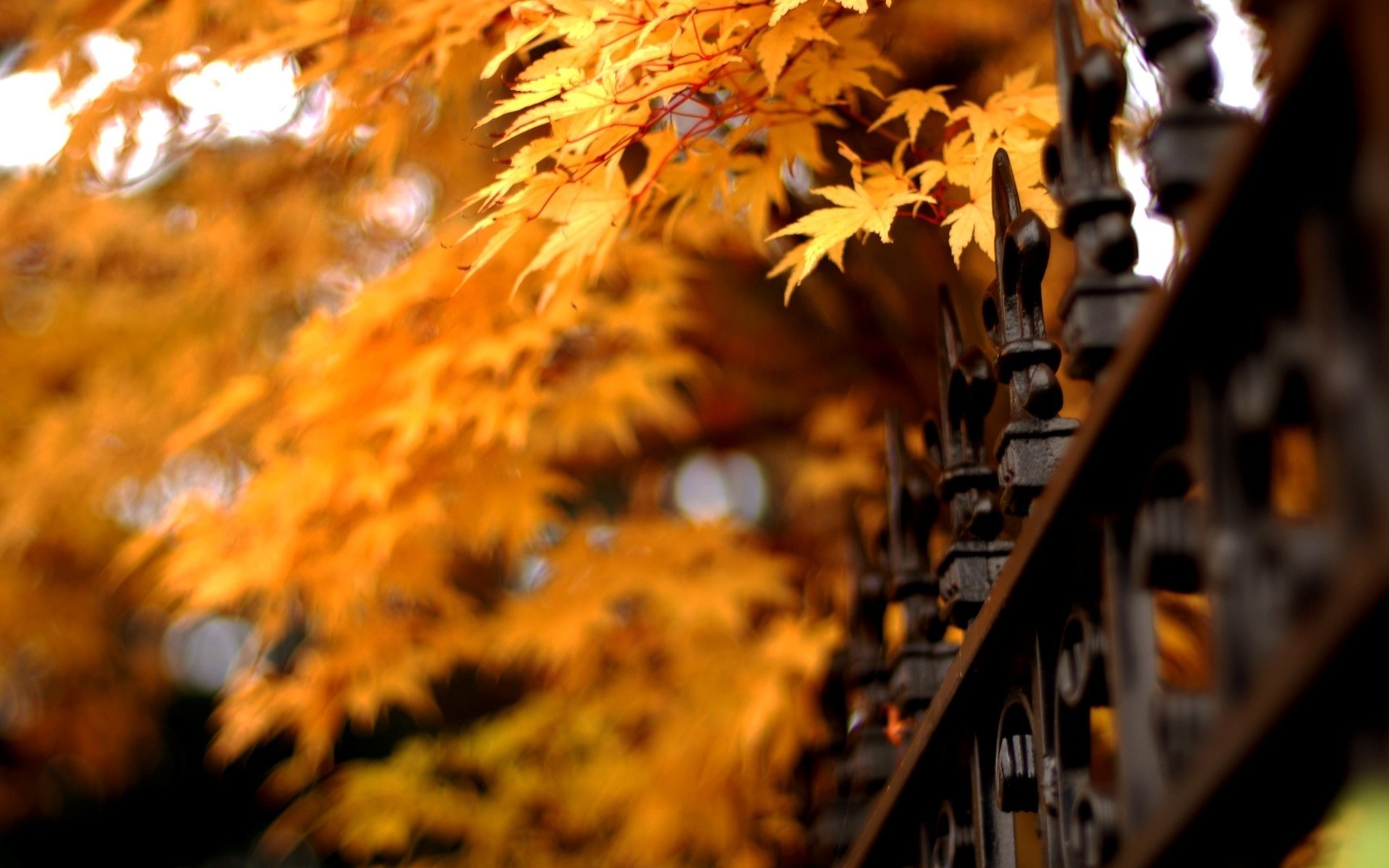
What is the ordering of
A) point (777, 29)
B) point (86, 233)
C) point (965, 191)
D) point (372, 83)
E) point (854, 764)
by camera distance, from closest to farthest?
point (777, 29) → point (854, 764) → point (372, 83) → point (965, 191) → point (86, 233)

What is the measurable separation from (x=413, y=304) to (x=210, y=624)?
6155 mm

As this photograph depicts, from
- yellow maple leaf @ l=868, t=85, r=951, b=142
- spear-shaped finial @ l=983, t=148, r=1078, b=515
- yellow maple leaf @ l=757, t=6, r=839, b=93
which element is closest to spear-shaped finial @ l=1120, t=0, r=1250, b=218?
spear-shaped finial @ l=983, t=148, r=1078, b=515

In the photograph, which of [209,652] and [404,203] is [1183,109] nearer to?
[404,203]

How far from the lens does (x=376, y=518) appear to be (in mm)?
2463

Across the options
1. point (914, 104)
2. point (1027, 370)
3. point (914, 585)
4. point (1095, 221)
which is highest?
point (914, 104)

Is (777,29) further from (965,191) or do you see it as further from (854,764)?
(854,764)

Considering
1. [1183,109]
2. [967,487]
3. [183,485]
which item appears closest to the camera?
[1183,109]

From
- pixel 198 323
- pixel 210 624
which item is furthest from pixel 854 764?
pixel 210 624

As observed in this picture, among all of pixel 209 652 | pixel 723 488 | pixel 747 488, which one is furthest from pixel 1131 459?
pixel 209 652

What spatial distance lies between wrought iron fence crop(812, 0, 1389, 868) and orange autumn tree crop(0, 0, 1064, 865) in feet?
1.50

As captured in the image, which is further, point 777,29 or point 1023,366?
point 777,29

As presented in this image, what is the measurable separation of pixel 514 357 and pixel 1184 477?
5.75 feet

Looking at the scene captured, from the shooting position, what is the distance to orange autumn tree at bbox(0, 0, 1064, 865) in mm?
1663

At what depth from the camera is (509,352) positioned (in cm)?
227
